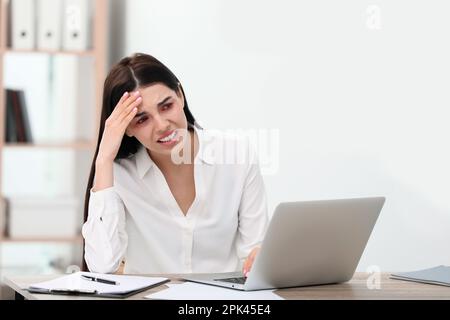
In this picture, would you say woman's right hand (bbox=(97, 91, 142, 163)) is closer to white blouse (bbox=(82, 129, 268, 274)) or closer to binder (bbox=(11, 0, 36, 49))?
white blouse (bbox=(82, 129, 268, 274))

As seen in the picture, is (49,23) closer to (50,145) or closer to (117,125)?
(50,145)

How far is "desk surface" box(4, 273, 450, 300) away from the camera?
1.54 m

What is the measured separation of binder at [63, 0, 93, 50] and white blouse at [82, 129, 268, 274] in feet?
5.74

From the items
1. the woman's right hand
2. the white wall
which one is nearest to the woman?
the woman's right hand

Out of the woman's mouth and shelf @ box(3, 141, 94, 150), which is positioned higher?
the woman's mouth

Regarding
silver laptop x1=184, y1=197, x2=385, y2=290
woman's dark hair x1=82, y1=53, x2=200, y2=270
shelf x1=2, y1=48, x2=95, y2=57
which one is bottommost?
silver laptop x1=184, y1=197, x2=385, y2=290

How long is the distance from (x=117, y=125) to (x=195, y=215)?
32 centimetres

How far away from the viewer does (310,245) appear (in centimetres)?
162

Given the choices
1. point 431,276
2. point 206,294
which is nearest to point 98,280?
point 206,294

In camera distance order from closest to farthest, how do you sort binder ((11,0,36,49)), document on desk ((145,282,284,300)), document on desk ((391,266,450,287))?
document on desk ((145,282,284,300)) → document on desk ((391,266,450,287)) → binder ((11,0,36,49))

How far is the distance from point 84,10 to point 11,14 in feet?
1.08
